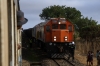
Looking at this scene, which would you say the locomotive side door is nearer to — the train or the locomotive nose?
the train

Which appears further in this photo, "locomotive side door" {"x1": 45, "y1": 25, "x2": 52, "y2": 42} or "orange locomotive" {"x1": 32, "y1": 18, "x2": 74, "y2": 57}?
"locomotive side door" {"x1": 45, "y1": 25, "x2": 52, "y2": 42}

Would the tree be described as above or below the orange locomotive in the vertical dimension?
above

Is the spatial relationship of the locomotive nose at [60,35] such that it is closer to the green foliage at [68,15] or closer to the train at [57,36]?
the train at [57,36]

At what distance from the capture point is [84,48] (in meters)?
30.5

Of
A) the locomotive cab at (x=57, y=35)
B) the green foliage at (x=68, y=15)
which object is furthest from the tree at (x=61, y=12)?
the locomotive cab at (x=57, y=35)

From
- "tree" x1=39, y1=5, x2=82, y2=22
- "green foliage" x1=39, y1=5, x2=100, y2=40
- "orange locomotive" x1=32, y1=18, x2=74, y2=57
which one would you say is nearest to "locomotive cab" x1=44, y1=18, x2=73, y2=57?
"orange locomotive" x1=32, y1=18, x2=74, y2=57

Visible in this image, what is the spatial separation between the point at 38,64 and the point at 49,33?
10.7ft

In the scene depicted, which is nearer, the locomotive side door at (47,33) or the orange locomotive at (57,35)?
the orange locomotive at (57,35)

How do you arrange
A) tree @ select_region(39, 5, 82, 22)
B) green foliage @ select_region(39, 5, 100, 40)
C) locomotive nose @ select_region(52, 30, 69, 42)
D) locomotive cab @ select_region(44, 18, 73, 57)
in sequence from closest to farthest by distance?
locomotive nose @ select_region(52, 30, 69, 42), locomotive cab @ select_region(44, 18, 73, 57), green foliage @ select_region(39, 5, 100, 40), tree @ select_region(39, 5, 82, 22)

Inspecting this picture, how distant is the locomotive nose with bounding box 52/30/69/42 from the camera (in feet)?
68.6

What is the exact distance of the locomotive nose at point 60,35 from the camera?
20.9 meters

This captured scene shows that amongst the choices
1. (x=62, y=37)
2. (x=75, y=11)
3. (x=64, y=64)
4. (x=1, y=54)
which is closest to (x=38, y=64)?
(x=64, y=64)

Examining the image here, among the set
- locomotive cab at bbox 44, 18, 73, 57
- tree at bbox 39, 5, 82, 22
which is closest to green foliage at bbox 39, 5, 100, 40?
tree at bbox 39, 5, 82, 22

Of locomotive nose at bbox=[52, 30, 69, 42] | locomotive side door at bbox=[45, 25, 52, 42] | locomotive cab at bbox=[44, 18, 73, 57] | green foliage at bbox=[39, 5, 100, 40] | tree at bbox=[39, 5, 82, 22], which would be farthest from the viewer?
tree at bbox=[39, 5, 82, 22]
